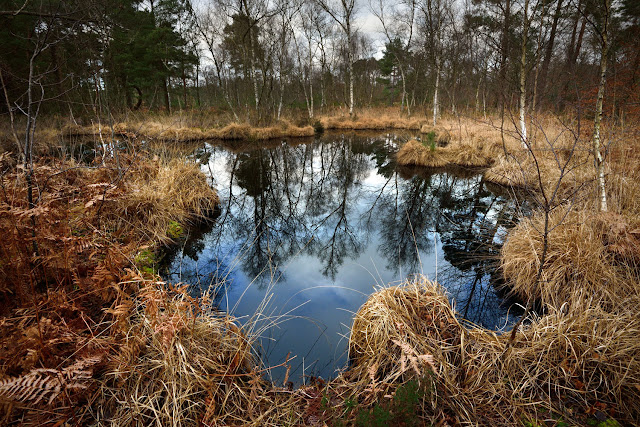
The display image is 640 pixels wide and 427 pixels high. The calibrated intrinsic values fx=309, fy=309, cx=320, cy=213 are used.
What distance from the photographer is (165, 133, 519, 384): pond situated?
10.7ft

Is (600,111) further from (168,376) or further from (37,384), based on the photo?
(37,384)

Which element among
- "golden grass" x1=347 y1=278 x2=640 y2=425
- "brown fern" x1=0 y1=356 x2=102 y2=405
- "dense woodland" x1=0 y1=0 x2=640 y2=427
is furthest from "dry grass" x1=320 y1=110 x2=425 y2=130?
"brown fern" x1=0 y1=356 x2=102 y2=405

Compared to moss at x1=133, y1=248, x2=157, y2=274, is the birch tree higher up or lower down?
higher up

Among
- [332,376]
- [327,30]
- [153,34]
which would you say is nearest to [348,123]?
[327,30]

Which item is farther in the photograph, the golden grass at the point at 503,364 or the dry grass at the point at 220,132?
the dry grass at the point at 220,132

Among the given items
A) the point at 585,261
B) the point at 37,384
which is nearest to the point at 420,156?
the point at 585,261

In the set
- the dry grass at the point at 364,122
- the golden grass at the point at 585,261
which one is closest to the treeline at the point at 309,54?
the dry grass at the point at 364,122

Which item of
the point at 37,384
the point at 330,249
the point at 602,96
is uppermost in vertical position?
the point at 602,96

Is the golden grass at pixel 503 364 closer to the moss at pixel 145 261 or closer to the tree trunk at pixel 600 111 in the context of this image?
the tree trunk at pixel 600 111

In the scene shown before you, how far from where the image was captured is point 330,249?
5090 mm

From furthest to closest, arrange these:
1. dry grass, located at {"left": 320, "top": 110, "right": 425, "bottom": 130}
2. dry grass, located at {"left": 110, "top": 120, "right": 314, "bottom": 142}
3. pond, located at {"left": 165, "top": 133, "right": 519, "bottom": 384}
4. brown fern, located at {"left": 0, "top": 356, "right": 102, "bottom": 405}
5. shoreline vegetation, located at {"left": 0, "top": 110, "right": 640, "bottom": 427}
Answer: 1. dry grass, located at {"left": 320, "top": 110, "right": 425, "bottom": 130}
2. dry grass, located at {"left": 110, "top": 120, "right": 314, "bottom": 142}
3. pond, located at {"left": 165, "top": 133, "right": 519, "bottom": 384}
4. shoreline vegetation, located at {"left": 0, "top": 110, "right": 640, "bottom": 427}
5. brown fern, located at {"left": 0, "top": 356, "right": 102, "bottom": 405}

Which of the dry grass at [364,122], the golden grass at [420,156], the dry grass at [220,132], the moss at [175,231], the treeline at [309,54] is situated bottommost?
the moss at [175,231]

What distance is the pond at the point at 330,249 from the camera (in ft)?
10.7

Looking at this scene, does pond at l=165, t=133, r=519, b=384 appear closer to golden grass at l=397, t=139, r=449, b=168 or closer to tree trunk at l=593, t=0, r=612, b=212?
golden grass at l=397, t=139, r=449, b=168
